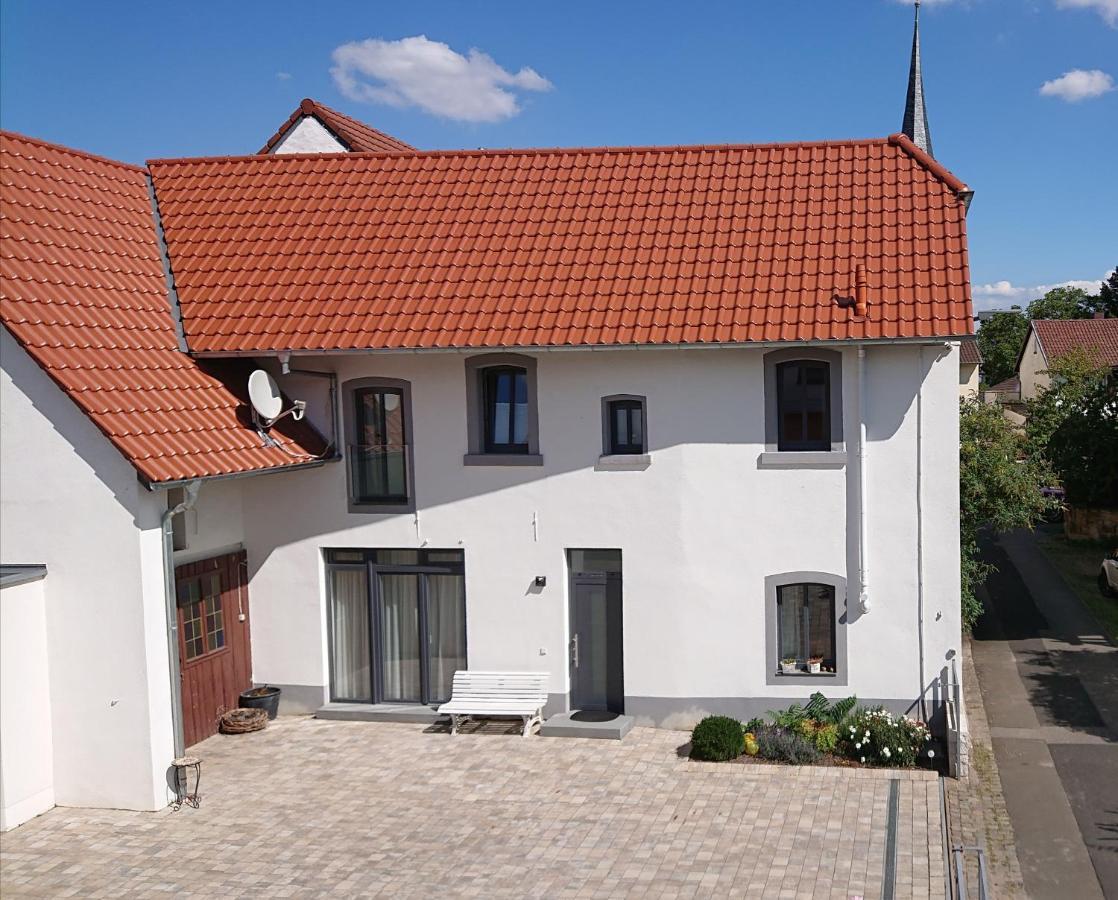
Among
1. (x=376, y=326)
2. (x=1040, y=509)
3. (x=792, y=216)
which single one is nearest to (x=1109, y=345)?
(x=1040, y=509)

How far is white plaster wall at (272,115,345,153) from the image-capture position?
22125mm

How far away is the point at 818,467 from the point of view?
15.3 metres

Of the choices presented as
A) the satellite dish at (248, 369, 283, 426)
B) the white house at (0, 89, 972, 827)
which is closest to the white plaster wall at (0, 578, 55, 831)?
the white house at (0, 89, 972, 827)

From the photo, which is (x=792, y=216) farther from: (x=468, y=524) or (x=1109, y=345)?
(x=1109, y=345)

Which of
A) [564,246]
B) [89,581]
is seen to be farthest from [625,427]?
[89,581]

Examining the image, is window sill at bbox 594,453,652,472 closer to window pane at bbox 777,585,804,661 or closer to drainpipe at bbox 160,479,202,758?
window pane at bbox 777,585,804,661

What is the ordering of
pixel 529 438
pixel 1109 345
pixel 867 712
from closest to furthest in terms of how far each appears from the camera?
pixel 867 712
pixel 529 438
pixel 1109 345

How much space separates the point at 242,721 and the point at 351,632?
197 centimetres

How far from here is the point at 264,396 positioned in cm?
1547

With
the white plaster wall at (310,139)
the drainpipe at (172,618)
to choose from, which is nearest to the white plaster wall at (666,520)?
the drainpipe at (172,618)

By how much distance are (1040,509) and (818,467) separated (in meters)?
8.62

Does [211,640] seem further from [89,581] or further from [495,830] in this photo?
[495,830]

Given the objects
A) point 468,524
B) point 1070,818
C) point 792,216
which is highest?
point 792,216

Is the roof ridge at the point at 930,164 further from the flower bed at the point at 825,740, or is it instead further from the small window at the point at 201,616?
the small window at the point at 201,616
